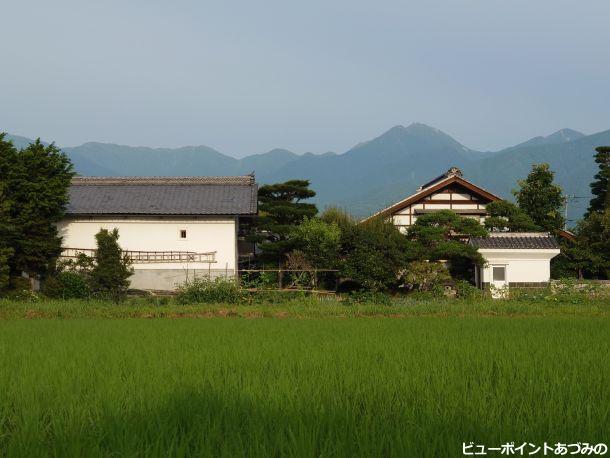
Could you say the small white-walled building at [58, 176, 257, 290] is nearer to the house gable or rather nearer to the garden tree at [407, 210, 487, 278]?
the garden tree at [407, 210, 487, 278]

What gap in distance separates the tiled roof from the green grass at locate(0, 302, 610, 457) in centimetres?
1106

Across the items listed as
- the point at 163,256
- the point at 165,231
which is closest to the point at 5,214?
the point at 163,256

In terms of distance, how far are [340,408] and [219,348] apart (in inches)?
155

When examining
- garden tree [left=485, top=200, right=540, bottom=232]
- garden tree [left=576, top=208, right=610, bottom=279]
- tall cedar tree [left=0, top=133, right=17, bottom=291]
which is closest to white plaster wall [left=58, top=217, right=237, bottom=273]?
tall cedar tree [left=0, top=133, right=17, bottom=291]

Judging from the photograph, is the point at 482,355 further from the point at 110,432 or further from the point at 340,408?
the point at 110,432

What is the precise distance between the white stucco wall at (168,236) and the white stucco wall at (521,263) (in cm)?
845

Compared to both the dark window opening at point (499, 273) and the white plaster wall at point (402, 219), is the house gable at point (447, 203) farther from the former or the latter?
the dark window opening at point (499, 273)

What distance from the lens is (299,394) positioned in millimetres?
4344

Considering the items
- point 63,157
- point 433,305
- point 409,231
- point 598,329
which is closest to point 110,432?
point 598,329

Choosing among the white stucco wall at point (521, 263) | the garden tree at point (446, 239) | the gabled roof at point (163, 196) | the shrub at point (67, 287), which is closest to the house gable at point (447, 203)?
the garden tree at point (446, 239)

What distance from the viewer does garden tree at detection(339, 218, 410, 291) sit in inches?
691

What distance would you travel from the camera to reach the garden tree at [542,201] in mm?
23922

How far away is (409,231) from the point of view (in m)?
20.6

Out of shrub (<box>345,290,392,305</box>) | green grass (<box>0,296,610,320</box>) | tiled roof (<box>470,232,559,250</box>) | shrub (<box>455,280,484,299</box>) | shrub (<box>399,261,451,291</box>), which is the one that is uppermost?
tiled roof (<box>470,232,559,250</box>)
